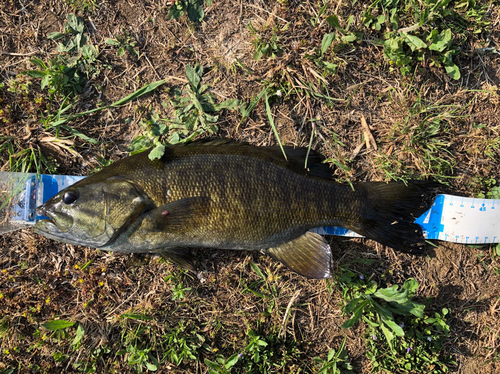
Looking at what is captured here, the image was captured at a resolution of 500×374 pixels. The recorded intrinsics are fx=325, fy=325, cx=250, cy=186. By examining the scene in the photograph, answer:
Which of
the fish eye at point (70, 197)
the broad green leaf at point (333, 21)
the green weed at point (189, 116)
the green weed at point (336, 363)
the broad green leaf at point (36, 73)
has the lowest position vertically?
the green weed at point (336, 363)

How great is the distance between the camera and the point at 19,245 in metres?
3.39

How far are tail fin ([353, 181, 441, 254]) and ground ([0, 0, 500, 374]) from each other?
0.19 metres

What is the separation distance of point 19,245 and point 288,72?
331 centimetres

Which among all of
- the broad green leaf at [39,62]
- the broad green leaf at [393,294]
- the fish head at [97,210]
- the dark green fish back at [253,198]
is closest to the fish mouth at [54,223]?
the fish head at [97,210]

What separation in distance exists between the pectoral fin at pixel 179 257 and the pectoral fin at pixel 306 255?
2.48 ft

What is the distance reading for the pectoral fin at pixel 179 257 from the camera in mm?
3000

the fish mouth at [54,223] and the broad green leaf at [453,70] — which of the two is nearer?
the fish mouth at [54,223]

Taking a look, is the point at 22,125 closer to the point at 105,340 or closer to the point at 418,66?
the point at 105,340

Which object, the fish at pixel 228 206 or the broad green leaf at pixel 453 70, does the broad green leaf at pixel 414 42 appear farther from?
the fish at pixel 228 206

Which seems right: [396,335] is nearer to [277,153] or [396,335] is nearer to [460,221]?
[460,221]

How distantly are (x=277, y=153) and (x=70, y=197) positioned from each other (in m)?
1.86

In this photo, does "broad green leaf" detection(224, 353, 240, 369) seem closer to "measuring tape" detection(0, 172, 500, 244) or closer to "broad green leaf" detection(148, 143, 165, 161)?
"measuring tape" detection(0, 172, 500, 244)

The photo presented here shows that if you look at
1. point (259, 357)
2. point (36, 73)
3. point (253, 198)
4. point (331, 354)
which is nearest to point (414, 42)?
point (253, 198)

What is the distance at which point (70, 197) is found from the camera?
2746mm
